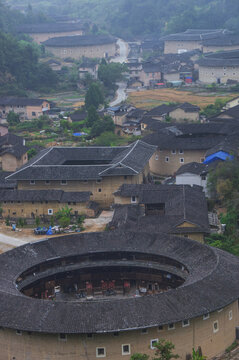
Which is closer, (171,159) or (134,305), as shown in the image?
(134,305)

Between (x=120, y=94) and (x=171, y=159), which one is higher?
(x=120, y=94)

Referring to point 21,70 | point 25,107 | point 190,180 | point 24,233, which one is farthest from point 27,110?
point 24,233

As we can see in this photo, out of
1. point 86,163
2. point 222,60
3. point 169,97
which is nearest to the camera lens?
point 86,163

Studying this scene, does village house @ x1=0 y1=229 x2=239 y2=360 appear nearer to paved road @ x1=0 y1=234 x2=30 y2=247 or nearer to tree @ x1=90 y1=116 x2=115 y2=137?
paved road @ x1=0 y1=234 x2=30 y2=247

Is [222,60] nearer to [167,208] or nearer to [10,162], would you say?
[10,162]

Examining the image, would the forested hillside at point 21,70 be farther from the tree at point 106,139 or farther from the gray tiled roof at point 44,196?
the gray tiled roof at point 44,196
